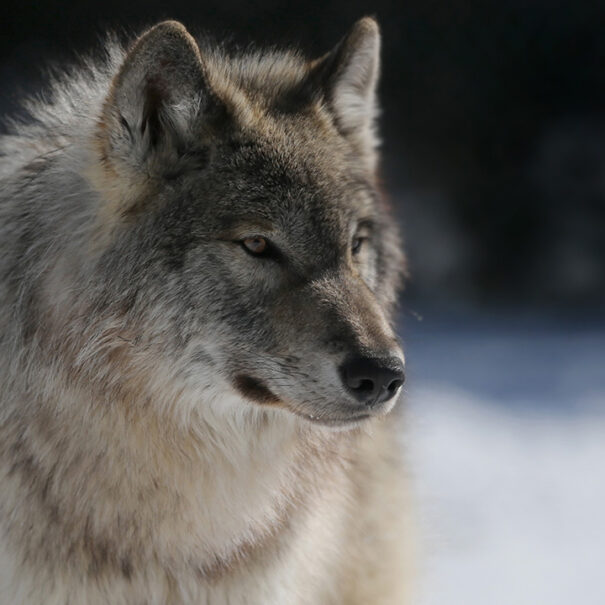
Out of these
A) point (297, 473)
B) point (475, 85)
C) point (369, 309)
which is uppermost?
point (369, 309)

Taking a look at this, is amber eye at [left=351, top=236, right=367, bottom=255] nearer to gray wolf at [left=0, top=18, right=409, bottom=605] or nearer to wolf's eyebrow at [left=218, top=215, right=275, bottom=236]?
gray wolf at [left=0, top=18, right=409, bottom=605]

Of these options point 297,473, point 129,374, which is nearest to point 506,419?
point 297,473

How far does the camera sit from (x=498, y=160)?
7.23 meters

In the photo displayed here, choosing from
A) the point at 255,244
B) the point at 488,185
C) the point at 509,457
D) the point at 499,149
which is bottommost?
the point at 509,457

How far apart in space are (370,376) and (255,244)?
42 centimetres

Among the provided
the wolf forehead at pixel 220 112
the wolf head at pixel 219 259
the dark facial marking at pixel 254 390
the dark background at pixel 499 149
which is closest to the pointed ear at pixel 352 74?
the wolf forehead at pixel 220 112

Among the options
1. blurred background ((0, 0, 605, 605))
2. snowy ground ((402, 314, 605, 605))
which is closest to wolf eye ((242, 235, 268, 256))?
snowy ground ((402, 314, 605, 605))

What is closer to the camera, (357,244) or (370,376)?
(370,376)

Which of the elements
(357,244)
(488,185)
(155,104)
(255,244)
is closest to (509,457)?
(488,185)

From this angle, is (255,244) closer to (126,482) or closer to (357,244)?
(357,244)

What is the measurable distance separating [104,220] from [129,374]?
1.24ft

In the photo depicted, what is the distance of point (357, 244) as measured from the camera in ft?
8.07

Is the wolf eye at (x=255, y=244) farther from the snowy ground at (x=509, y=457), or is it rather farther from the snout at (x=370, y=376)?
the snowy ground at (x=509, y=457)

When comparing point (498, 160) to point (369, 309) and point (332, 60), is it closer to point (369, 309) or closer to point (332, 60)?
point (332, 60)
